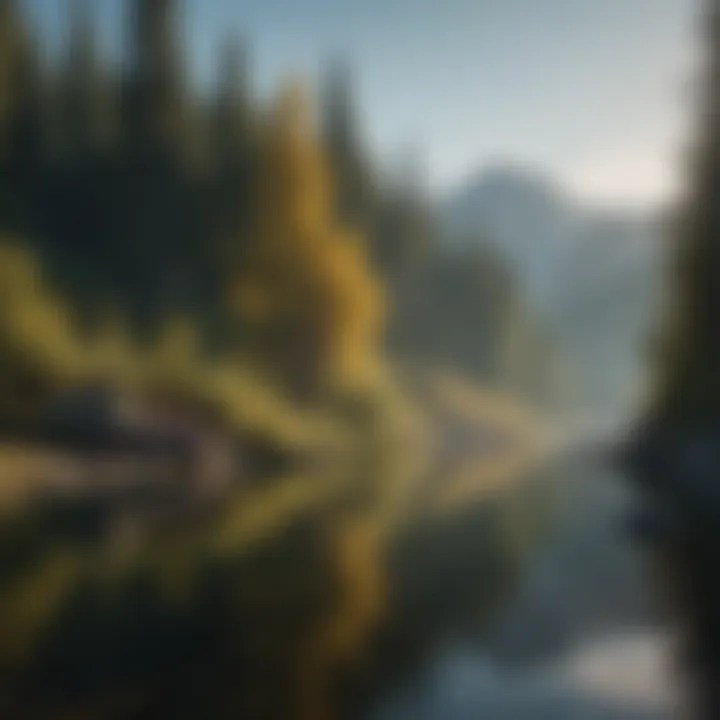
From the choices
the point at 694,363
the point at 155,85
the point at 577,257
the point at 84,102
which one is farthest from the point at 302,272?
the point at 694,363

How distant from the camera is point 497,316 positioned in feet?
23.5

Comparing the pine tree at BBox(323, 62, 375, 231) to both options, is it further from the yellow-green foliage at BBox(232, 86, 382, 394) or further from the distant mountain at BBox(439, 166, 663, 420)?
the distant mountain at BBox(439, 166, 663, 420)

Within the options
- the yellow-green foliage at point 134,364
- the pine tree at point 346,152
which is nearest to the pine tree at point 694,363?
the pine tree at point 346,152

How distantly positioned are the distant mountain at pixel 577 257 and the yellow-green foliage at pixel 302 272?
726 millimetres

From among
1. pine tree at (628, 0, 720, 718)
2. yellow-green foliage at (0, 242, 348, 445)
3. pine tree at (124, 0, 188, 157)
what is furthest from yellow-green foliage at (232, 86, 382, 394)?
pine tree at (628, 0, 720, 718)

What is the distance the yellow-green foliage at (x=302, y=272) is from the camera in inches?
289

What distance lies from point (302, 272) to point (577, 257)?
183cm

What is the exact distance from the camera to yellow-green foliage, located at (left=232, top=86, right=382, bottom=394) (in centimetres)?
734

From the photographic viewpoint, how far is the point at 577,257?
22.2ft

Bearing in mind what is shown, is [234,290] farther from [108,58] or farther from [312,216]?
[108,58]

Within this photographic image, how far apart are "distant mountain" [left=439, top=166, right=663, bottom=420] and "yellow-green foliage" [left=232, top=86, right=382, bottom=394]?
0.73 m

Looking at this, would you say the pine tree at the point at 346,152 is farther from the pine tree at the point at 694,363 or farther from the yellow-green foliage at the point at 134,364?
the pine tree at the point at 694,363

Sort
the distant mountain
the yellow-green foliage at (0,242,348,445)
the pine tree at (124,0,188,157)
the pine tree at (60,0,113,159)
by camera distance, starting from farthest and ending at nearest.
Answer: the pine tree at (60,0,113,159)
the yellow-green foliage at (0,242,348,445)
the pine tree at (124,0,188,157)
the distant mountain

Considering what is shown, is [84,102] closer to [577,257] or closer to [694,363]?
[577,257]
